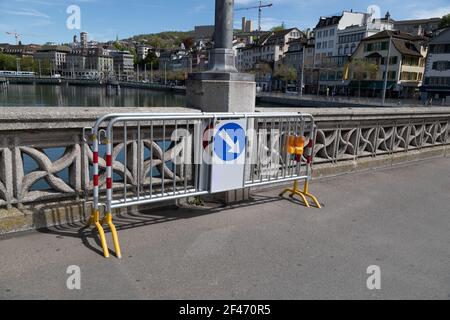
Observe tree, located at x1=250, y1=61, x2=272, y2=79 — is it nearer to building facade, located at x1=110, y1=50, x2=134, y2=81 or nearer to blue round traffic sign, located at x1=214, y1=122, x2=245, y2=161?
building facade, located at x1=110, y1=50, x2=134, y2=81

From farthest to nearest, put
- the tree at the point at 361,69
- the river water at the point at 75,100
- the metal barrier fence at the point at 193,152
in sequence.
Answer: the tree at the point at 361,69 → the river water at the point at 75,100 → the metal barrier fence at the point at 193,152

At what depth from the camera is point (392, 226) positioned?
187 inches

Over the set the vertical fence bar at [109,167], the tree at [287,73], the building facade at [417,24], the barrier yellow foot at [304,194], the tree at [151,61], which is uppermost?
the building facade at [417,24]

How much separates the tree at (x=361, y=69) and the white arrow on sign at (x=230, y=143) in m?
74.6

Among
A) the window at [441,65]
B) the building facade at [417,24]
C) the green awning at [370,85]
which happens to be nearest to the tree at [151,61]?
the building facade at [417,24]

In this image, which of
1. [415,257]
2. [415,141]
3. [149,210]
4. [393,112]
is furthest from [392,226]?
[415,141]

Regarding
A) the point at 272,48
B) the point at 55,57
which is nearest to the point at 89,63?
the point at 55,57

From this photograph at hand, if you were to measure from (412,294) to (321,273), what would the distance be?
0.76 meters

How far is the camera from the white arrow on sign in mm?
4594

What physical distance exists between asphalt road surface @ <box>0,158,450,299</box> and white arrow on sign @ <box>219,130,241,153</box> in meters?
0.85

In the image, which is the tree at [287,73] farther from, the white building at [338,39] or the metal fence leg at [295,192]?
the metal fence leg at [295,192]

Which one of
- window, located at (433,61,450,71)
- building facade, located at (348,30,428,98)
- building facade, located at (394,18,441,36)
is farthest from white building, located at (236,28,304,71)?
window, located at (433,61,450,71)

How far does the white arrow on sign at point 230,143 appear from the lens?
4.59m

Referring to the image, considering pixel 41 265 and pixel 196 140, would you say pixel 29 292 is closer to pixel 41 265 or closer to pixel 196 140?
pixel 41 265
